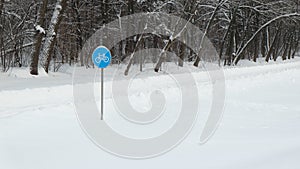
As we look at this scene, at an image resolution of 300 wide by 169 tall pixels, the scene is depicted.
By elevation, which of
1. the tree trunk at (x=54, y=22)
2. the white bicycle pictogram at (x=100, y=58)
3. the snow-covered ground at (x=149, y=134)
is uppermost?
the tree trunk at (x=54, y=22)

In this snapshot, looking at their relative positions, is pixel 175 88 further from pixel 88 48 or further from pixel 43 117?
pixel 88 48

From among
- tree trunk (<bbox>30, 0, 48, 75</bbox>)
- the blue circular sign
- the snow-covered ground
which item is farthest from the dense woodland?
the blue circular sign

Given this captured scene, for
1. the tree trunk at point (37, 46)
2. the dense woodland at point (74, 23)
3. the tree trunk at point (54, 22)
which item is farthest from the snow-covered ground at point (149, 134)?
the dense woodland at point (74, 23)

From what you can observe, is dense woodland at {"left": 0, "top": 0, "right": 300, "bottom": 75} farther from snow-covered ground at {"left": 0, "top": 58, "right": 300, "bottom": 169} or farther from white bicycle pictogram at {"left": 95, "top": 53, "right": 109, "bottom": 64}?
white bicycle pictogram at {"left": 95, "top": 53, "right": 109, "bottom": 64}

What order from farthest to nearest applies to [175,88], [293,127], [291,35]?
1. [291,35]
2. [175,88]
3. [293,127]

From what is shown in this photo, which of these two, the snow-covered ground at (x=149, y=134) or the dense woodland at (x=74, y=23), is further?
the dense woodland at (x=74, y=23)

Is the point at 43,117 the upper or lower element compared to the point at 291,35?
lower

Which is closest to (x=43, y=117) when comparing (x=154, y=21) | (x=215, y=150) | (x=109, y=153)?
(x=109, y=153)

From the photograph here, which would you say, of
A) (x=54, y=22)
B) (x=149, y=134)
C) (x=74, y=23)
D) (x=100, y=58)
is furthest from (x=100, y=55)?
(x=74, y=23)

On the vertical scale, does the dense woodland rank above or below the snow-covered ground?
above

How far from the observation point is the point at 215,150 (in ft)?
16.9

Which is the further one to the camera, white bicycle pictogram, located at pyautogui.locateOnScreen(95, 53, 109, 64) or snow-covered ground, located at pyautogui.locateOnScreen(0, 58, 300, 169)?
white bicycle pictogram, located at pyautogui.locateOnScreen(95, 53, 109, 64)

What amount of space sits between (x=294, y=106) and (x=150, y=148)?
5.82 m

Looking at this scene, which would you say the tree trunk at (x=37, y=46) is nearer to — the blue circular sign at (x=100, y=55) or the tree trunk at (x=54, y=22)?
the tree trunk at (x=54, y=22)
